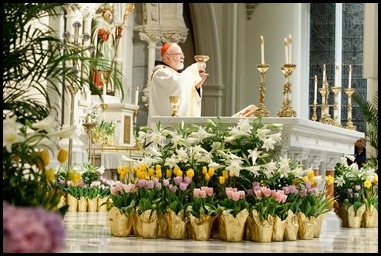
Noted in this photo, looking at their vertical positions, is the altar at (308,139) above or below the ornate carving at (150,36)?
below

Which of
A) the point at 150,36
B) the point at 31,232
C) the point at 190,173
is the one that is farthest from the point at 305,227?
the point at 150,36

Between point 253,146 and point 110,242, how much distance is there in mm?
1768

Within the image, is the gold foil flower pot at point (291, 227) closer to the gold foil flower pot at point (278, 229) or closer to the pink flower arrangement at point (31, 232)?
the gold foil flower pot at point (278, 229)

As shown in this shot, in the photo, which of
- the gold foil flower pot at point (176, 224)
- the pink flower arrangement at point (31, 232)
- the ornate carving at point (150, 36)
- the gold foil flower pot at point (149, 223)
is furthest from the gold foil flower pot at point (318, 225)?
the ornate carving at point (150, 36)

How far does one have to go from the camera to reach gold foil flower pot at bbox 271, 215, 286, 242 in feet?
30.4

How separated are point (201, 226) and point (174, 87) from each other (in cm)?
241

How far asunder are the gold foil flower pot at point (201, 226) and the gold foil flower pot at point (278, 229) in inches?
22.1

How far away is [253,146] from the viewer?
9.77 m

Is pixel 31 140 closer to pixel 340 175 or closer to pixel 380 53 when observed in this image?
pixel 380 53

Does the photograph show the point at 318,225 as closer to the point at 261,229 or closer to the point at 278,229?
the point at 278,229

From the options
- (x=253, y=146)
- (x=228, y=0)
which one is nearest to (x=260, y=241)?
(x=253, y=146)

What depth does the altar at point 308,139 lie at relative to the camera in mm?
10102

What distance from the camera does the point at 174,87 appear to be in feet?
36.9

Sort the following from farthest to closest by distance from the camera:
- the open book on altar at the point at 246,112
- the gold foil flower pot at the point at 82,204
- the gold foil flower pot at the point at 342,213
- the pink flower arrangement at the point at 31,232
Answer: the gold foil flower pot at the point at 82,204, the gold foil flower pot at the point at 342,213, the open book on altar at the point at 246,112, the pink flower arrangement at the point at 31,232
